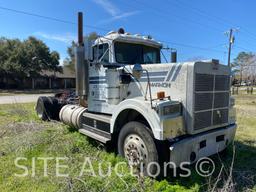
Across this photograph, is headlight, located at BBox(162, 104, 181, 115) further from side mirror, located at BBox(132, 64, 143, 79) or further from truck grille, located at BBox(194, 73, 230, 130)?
side mirror, located at BBox(132, 64, 143, 79)

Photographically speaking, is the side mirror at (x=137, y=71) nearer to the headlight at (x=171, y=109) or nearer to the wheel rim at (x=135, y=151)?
the headlight at (x=171, y=109)

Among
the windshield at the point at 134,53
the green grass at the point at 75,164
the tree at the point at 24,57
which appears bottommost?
the green grass at the point at 75,164

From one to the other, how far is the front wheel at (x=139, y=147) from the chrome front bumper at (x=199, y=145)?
370 millimetres

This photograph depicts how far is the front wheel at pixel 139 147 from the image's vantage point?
415 cm

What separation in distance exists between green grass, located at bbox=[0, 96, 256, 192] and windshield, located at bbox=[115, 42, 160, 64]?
7.11 feet

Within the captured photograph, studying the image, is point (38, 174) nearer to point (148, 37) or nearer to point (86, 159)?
point (86, 159)

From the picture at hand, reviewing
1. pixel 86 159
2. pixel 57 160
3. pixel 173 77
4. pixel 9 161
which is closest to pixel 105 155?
pixel 86 159

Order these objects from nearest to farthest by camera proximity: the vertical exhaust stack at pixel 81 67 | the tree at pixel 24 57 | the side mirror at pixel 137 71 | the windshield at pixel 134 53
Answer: the side mirror at pixel 137 71 → the windshield at pixel 134 53 → the vertical exhaust stack at pixel 81 67 → the tree at pixel 24 57

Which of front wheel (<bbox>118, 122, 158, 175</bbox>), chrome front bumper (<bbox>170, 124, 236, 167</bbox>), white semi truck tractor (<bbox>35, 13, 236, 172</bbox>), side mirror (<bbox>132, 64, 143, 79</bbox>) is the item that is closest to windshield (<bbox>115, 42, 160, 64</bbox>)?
white semi truck tractor (<bbox>35, 13, 236, 172</bbox>)

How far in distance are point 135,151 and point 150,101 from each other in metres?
0.96

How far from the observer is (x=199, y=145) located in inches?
169

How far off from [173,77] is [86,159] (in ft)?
8.21

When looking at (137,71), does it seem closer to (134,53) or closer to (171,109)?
(171,109)

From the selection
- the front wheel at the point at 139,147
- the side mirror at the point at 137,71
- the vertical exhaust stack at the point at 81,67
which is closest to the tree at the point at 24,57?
the vertical exhaust stack at the point at 81,67
